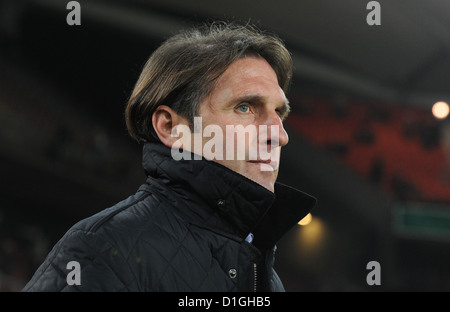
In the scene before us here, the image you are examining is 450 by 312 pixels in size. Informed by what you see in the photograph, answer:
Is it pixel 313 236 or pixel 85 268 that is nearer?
pixel 85 268

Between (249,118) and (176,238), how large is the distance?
29 cm

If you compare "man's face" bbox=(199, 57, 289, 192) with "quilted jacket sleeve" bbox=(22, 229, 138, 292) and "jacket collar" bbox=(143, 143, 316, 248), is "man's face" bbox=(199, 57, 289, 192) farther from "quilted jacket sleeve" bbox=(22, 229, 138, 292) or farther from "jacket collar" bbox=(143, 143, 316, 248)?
"quilted jacket sleeve" bbox=(22, 229, 138, 292)

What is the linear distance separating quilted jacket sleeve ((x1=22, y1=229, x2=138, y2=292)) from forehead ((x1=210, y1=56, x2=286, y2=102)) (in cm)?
41

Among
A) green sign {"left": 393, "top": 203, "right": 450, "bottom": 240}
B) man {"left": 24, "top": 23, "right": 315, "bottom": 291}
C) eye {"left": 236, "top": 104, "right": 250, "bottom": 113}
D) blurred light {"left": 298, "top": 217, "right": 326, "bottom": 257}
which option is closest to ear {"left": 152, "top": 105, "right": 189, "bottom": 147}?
man {"left": 24, "top": 23, "right": 315, "bottom": 291}

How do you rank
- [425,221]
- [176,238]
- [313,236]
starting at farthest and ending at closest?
[313,236]
[425,221]
[176,238]

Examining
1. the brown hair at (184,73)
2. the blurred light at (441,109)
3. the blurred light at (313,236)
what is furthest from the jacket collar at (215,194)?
the blurred light at (441,109)

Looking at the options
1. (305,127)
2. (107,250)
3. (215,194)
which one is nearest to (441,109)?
(305,127)

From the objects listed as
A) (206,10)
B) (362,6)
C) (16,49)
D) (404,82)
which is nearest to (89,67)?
(16,49)

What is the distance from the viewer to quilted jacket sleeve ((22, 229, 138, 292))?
3.18 ft

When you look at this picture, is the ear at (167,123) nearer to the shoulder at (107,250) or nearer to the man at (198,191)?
the man at (198,191)

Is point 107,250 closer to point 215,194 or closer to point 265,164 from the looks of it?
point 215,194

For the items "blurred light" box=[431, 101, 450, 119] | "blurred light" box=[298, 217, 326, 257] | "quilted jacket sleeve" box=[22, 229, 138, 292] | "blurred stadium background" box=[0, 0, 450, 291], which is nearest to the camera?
"quilted jacket sleeve" box=[22, 229, 138, 292]

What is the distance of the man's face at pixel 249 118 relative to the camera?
117 cm

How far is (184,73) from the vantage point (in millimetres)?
1271
